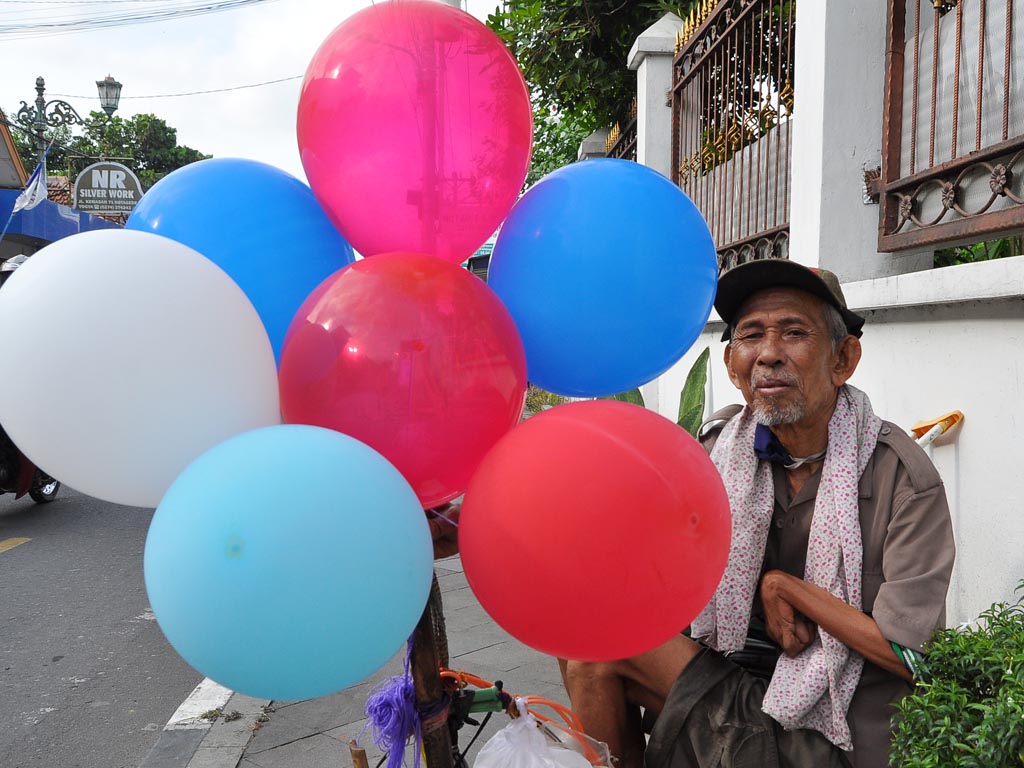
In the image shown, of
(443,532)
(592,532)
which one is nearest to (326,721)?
(443,532)

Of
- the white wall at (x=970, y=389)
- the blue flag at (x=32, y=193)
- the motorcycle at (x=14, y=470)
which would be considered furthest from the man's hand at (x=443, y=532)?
the blue flag at (x=32, y=193)

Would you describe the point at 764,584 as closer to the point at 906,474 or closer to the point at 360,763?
the point at 906,474

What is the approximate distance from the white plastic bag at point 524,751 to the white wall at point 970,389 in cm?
152

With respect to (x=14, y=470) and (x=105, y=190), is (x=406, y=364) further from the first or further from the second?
(x=105, y=190)

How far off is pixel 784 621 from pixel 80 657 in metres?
3.73

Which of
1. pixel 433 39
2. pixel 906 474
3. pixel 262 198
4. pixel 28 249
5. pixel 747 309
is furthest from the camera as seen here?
pixel 28 249

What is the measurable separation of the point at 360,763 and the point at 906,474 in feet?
4.27

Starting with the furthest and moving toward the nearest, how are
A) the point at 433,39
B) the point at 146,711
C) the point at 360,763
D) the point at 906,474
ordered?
the point at 146,711 → the point at 906,474 → the point at 360,763 → the point at 433,39

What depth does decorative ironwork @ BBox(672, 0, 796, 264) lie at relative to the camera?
13.5ft

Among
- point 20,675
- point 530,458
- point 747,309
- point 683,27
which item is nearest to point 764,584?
point 747,309

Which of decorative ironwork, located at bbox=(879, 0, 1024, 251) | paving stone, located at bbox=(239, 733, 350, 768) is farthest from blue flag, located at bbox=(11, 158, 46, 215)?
decorative ironwork, located at bbox=(879, 0, 1024, 251)

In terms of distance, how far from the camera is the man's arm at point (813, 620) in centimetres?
168

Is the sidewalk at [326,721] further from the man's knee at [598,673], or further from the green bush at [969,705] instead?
the green bush at [969,705]

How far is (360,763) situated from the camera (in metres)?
1.58
